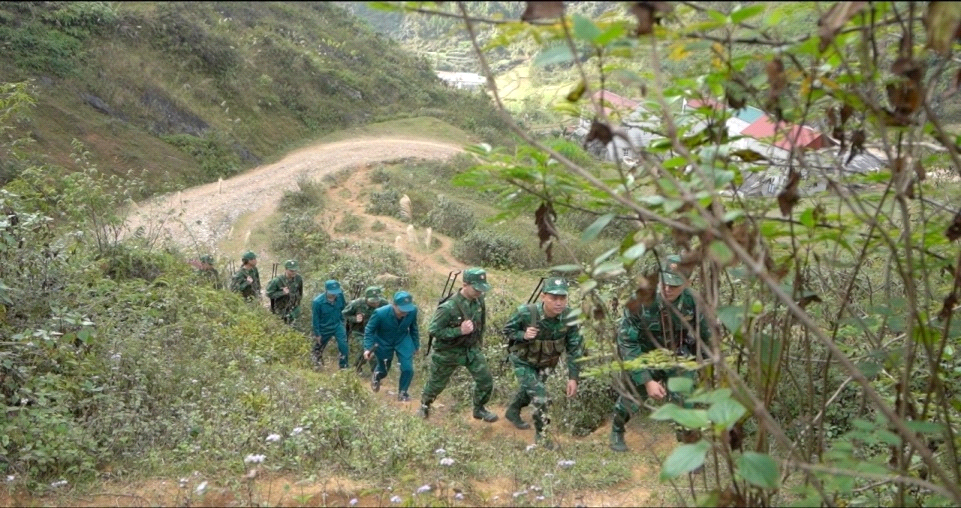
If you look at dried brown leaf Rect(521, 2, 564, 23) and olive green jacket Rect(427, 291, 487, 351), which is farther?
olive green jacket Rect(427, 291, 487, 351)

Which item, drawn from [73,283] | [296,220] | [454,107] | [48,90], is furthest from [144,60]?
[73,283]

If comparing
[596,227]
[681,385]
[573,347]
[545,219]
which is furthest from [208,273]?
[681,385]

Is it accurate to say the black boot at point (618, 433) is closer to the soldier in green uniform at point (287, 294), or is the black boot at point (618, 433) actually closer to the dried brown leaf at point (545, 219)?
the dried brown leaf at point (545, 219)

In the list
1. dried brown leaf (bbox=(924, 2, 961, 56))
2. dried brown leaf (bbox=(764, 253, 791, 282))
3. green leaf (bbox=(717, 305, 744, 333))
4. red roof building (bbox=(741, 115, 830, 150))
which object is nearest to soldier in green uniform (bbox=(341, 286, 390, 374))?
red roof building (bbox=(741, 115, 830, 150))

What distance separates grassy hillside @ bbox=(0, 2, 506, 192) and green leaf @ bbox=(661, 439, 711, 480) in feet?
52.3

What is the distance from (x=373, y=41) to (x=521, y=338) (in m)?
36.5

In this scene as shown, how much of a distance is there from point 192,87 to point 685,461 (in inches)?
1072

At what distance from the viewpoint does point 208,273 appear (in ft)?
38.1

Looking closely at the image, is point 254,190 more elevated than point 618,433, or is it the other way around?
point 254,190

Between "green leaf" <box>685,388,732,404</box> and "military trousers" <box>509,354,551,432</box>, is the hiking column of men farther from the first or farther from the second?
"green leaf" <box>685,388,732,404</box>

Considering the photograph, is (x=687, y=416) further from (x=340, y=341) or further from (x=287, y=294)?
(x=287, y=294)

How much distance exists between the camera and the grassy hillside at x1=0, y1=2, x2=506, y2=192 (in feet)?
71.9

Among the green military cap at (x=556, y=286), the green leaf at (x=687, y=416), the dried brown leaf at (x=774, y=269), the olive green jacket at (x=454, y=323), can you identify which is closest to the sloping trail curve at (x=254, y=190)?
the olive green jacket at (x=454, y=323)

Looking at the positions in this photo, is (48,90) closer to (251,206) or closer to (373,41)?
(251,206)
